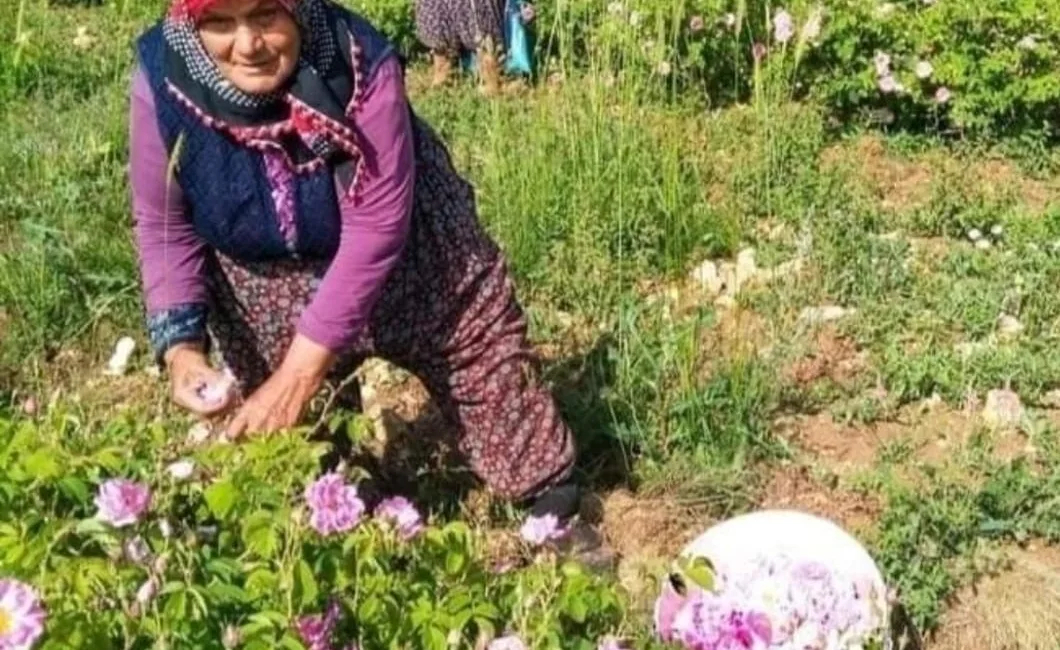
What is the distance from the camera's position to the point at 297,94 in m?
2.68

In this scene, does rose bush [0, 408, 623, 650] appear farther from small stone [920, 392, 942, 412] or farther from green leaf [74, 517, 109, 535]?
small stone [920, 392, 942, 412]

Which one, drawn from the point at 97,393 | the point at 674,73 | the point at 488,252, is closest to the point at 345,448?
the point at 488,252

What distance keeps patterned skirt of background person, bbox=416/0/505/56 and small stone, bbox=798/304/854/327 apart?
2.31m

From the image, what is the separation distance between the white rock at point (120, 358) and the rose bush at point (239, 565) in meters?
1.82

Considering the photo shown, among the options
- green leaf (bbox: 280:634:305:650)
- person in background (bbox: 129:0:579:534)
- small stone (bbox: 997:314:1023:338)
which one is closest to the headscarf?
person in background (bbox: 129:0:579:534)

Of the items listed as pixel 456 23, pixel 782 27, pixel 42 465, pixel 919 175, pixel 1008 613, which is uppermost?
pixel 42 465

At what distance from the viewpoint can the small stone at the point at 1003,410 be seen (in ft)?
12.3

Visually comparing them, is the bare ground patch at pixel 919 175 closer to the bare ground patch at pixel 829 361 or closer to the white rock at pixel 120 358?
the bare ground patch at pixel 829 361

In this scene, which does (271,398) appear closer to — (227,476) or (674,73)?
(227,476)

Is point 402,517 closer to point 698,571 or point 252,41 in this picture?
point 698,571

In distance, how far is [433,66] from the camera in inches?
256

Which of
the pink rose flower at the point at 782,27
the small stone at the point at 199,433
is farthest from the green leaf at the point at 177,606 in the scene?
the pink rose flower at the point at 782,27

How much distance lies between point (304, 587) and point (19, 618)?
31 centimetres

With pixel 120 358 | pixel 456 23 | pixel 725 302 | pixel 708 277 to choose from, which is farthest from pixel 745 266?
pixel 456 23
